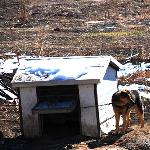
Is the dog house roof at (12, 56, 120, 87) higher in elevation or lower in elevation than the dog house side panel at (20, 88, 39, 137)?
higher

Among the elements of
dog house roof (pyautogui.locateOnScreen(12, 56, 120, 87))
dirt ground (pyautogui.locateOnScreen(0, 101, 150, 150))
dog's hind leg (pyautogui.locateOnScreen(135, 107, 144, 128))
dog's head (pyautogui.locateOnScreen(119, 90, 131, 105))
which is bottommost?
dirt ground (pyautogui.locateOnScreen(0, 101, 150, 150))

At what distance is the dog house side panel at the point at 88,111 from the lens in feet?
45.4

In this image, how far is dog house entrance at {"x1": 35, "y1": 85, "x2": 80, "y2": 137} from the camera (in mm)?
13836

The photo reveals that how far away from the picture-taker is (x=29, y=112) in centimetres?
1433

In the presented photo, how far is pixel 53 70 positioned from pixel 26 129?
157 cm

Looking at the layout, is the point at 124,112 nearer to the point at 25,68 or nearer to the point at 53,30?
the point at 25,68

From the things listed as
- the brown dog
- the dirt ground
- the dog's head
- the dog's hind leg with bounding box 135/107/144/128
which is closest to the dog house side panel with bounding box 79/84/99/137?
the dirt ground

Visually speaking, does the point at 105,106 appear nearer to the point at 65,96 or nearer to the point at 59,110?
the point at 65,96

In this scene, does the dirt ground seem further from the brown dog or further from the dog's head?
the dog's head

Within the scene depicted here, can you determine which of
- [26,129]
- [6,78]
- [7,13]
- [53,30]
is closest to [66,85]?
[26,129]

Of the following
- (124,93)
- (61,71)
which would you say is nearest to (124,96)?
(124,93)

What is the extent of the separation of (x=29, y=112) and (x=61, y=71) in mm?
1255

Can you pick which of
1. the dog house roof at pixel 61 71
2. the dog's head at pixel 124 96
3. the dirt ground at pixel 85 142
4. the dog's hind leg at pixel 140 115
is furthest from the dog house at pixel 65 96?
the dog's hind leg at pixel 140 115

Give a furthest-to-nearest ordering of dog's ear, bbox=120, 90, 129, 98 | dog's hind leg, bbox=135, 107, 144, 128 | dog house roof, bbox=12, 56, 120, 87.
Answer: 1. dog's hind leg, bbox=135, 107, 144, 128
2. dog house roof, bbox=12, 56, 120, 87
3. dog's ear, bbox=120, 90, 129, 98
